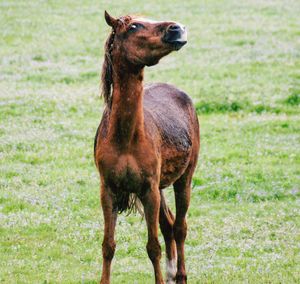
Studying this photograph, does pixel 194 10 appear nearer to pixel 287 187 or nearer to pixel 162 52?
pixel 287 187

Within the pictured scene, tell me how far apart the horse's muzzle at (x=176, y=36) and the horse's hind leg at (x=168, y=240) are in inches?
118

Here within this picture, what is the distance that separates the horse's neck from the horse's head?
0.23 meters

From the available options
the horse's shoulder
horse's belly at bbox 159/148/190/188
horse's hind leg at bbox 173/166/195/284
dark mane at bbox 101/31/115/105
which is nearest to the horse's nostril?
dark mane at bbox 101/31/115/105

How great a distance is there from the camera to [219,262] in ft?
37.1

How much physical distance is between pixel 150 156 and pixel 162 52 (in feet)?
4.28

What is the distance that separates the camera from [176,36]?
8.03 metres

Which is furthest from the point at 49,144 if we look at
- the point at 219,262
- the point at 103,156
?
the point at 103,156

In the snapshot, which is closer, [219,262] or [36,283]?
[36,283]

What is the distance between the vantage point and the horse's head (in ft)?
26.5

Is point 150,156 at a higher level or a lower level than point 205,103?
higher

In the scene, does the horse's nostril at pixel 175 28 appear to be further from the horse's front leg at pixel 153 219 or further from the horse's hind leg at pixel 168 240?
the horse's hind leg at pixel 168 240

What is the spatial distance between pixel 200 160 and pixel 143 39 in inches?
345

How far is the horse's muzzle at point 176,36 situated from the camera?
800 cm

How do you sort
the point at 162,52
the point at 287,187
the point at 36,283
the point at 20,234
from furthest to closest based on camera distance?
the point at 287,187
the point at 20,234
the point at 36,283
the point at 162,52
